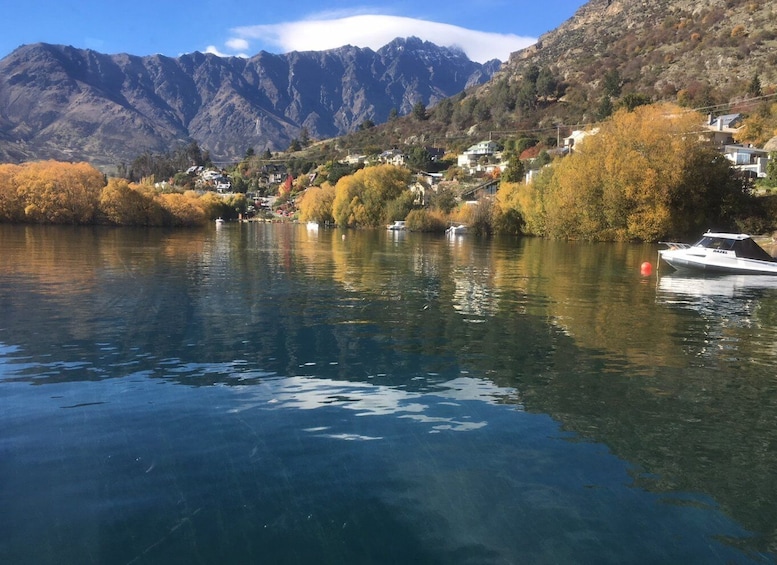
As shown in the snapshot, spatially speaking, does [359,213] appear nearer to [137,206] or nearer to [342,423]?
[137,206]

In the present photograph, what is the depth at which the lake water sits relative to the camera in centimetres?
640

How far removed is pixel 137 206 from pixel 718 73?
117m

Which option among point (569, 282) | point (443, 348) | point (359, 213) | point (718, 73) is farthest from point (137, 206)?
point (718, 73)

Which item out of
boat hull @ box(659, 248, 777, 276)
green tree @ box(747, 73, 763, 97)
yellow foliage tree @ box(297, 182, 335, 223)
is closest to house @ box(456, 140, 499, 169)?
yellow foliage tree @ box(297, 182, 335, 223)

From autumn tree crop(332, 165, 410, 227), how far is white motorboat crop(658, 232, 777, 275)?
7624 centimetres

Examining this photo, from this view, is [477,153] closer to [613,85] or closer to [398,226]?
[613,85]

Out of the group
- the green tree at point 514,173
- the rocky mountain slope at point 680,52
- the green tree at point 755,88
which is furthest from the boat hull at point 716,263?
the green tree at point 755,88

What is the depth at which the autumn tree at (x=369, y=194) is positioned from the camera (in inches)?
4264

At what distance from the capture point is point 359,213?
358 feet

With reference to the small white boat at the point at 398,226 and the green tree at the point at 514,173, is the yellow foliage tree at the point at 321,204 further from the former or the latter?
the green tree at the point at 514,173

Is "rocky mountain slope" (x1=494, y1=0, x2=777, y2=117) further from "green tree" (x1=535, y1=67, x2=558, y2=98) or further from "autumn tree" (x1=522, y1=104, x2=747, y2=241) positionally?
"autumn tree" (x1=522, y1=104, x2=747, y2=241)

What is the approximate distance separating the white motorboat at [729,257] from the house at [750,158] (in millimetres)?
52679

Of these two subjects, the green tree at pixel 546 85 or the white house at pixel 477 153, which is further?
the green tree at pixel 546 85

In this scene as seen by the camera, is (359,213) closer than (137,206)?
No
